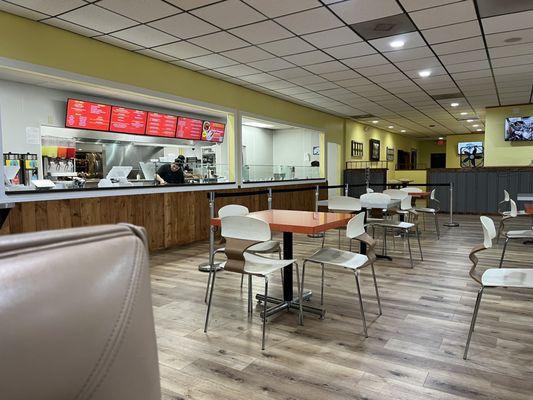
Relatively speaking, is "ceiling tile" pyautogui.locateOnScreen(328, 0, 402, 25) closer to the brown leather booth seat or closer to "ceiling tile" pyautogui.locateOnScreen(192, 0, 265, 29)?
"ceiling tile" pyautogui.locateOnScreen(192, 0, 265, 29)

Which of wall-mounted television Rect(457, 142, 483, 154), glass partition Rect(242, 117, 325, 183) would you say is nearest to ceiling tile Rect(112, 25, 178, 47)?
glass partition Rect(242, 117, 325, 183)

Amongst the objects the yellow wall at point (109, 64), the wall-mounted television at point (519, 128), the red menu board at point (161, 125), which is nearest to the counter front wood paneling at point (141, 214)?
the yellow wall at point (109, 64)

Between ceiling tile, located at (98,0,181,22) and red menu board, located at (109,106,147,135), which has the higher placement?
ceiling tile, located at (98,0,181,22)

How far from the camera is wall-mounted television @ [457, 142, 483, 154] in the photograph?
55.1 feet

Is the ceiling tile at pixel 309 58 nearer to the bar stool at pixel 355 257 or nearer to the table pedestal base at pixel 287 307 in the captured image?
the bar stool at pixel 355 257

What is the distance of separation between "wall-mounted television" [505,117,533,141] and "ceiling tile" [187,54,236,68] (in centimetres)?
759

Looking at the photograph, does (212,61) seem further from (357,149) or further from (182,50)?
(357,149)

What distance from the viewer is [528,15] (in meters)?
4.28

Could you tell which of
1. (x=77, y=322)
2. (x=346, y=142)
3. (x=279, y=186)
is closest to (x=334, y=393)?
(x=77, y=322)

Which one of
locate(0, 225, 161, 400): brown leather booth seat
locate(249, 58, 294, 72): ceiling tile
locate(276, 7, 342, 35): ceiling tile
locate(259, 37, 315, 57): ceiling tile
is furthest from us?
locate(249, 58, 294, 72): ceiling tile

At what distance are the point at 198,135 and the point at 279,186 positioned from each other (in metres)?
1.98

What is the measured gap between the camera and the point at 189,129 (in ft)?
25.8

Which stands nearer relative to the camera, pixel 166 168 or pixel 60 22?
pixel 60 22

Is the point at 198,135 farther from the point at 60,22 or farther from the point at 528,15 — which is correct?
the point at 528,15
